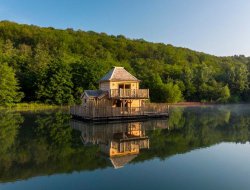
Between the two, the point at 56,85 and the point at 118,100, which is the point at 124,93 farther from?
the point at 56,85

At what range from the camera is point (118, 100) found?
36.1 meters

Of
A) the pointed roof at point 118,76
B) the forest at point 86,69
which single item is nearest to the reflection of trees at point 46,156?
the pointed roof at point 118,76

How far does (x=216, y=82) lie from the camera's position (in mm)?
75875

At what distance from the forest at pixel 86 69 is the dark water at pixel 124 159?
30.0 m

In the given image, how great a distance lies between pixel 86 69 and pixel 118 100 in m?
23.6

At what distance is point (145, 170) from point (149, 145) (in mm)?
5581

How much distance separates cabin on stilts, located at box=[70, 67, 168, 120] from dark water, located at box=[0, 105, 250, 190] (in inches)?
299

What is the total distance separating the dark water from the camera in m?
11.9

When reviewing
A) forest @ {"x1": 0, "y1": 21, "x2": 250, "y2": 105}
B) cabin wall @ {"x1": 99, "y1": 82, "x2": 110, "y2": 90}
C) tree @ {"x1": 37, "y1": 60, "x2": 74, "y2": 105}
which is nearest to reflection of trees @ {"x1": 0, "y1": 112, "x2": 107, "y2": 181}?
cabin wall @ {"x1": 99, "y1": 82, "x2": 110, "y2": 90}

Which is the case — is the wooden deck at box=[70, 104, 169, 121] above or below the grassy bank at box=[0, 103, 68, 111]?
above

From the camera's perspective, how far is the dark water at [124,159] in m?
11.9

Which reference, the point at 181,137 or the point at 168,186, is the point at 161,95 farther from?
the point at 168,186

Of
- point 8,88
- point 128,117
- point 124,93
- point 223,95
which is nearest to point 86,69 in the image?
point 8,88

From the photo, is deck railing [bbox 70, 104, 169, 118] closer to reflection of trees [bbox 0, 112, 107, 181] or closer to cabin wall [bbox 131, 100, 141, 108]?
cabin wall [bbox 131, 100, 141, 108]
